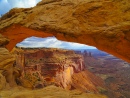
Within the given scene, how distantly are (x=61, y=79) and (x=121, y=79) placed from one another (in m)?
29.2

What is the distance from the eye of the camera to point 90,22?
8562 millimetres

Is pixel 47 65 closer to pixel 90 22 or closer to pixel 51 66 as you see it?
pixel 51 66

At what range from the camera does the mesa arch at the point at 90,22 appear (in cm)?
770

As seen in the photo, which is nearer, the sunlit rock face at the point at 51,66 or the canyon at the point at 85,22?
the canyon at the point at 85,22

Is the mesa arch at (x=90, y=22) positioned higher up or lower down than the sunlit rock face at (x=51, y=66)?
higher up

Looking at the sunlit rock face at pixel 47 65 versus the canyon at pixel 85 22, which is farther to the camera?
the sunlit rock face at pixel 47 65

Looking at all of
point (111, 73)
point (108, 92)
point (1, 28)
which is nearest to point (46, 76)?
point (108, 92)

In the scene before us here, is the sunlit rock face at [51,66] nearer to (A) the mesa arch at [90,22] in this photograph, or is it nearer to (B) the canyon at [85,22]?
(B) the canyon at [85,22]

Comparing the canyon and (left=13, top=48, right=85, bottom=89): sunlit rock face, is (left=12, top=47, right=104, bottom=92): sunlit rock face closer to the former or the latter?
(left=13, top=48, right=85, bottom=89): sunlit rock face

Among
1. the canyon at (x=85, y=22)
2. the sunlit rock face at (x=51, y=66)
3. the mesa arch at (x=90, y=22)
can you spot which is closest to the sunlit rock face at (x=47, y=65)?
the sunlit rock face at (x=51, y=66)

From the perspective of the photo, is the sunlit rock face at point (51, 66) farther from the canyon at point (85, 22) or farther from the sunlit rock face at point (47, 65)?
the canyon at point (85, 22)

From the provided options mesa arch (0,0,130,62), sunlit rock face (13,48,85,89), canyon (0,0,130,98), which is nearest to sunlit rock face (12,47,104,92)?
sunlit rock face (13,48,85,89)

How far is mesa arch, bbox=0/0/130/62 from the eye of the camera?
7.70 m

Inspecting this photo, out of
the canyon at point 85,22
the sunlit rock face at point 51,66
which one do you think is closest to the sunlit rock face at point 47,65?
the sunlit rock face at point 51,66
